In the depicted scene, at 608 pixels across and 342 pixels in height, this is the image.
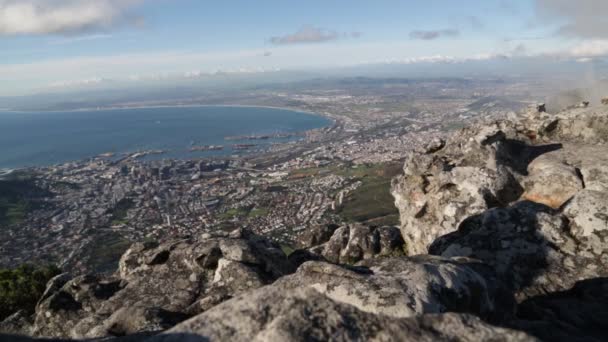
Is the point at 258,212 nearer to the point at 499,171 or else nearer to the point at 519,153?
the point at 519,153

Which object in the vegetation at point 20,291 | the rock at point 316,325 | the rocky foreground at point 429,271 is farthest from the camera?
the vegetation at point 20,291

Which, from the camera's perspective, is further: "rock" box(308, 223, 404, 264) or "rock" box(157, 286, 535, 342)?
"rock" box(308, 223, 404, 264)

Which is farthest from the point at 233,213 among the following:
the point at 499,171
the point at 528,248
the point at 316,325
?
the point at 316,325

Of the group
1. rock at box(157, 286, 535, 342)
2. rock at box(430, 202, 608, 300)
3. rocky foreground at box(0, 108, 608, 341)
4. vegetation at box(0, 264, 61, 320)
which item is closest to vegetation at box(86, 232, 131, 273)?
vegetation at box(0, 264, 61, 320)

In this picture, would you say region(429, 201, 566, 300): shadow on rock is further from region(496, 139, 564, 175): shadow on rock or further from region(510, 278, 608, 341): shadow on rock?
region(496, 139, 564, 175): shadow on rock

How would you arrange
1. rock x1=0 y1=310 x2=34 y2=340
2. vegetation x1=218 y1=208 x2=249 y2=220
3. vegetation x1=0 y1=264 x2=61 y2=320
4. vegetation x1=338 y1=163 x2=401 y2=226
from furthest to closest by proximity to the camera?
vegetation x1=218 y1=208 x2=249 y2=220
vegetation x1=338 y1=163 x2=401 y2=226
vegetation x1=0 y1=264 x2=61 y2=320
rock x1=0 y1=310 x2=34 y2=340

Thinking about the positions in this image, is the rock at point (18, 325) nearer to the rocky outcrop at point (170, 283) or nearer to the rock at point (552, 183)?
the rocky outcrop at point (170, 283)

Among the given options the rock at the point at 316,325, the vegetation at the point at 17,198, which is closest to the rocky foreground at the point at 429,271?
the rock at the point at 316,325
